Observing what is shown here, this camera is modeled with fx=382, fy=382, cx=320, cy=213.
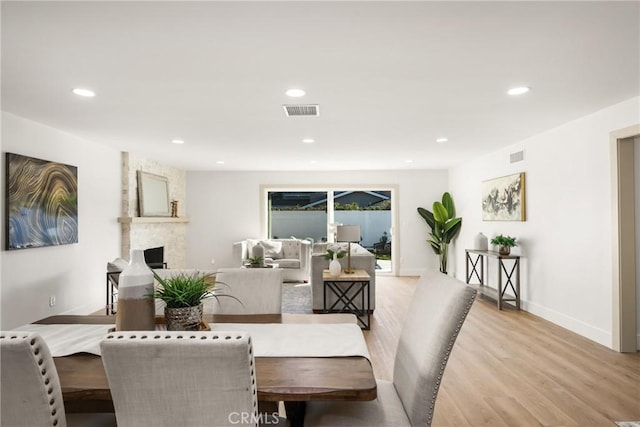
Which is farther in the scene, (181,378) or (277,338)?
(277,338)

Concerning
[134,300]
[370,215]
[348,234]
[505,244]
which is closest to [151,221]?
[348,234]

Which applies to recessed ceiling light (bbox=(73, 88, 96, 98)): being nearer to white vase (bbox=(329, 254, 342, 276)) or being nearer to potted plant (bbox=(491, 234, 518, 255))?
white vase (bbox=(329, 254, 342, 276))

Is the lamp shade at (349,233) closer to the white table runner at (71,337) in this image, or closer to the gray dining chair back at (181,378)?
the white table runner at (71,337)

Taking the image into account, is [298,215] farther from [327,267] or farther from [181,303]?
[181,303]

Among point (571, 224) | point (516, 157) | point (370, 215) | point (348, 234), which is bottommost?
point (348, 234)

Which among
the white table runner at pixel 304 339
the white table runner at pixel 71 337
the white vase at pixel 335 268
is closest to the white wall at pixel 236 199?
the white vase at pixel 335 268

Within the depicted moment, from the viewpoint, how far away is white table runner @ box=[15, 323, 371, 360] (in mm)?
1591

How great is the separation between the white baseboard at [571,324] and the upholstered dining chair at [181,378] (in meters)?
4.03

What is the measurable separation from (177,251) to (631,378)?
7.35 meters

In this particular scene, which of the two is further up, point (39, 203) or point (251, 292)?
point (39, 203)

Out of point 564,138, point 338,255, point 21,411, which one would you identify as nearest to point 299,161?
point 338,255

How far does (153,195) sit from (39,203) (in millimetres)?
2731

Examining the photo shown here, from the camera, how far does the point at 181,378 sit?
1.03 m

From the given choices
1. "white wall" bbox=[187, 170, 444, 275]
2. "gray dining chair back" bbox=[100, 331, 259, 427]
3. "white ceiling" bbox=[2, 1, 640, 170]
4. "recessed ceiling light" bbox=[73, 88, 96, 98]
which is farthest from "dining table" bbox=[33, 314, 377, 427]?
"white wall" bbox=[187, 170, 444, 275]
